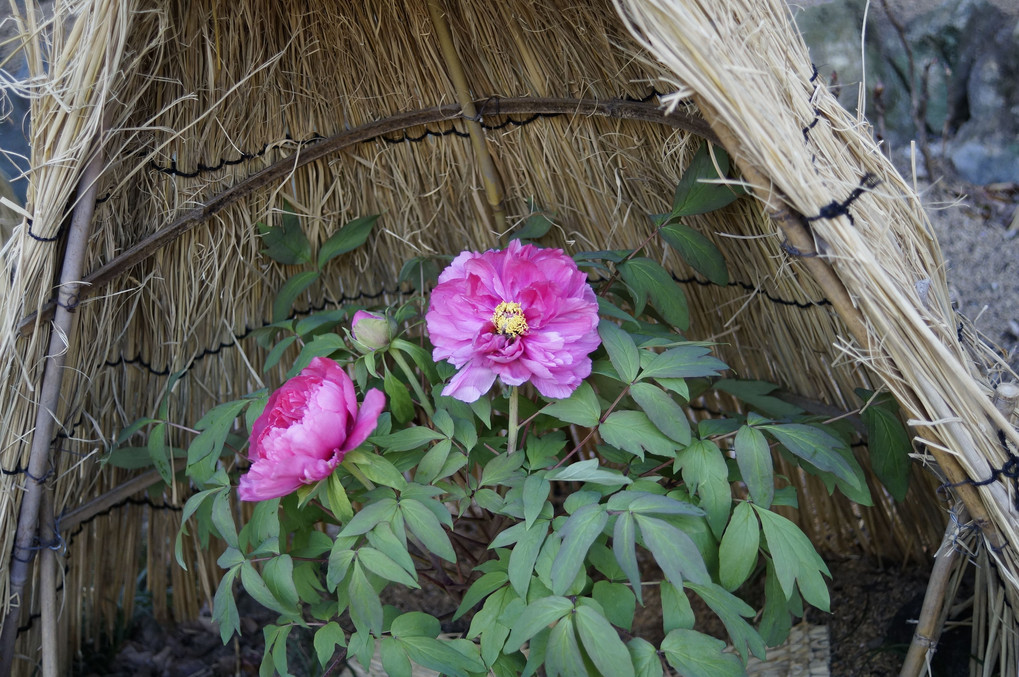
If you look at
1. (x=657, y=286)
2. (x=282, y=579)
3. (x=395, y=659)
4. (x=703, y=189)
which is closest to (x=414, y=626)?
(x=395, y=659)

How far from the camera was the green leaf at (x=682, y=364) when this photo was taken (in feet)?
2.57

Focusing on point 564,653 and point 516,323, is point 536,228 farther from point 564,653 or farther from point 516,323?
point 564,653

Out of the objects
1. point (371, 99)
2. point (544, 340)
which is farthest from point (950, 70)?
point (544, 340)

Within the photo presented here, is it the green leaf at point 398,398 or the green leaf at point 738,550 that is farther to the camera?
the green leaf at point 398,398

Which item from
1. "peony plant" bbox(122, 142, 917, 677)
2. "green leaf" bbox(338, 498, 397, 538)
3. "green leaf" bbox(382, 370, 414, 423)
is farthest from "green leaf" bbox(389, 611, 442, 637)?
"green leaf" bbox(382, 370, 414, 423)

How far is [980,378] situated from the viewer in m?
0.77

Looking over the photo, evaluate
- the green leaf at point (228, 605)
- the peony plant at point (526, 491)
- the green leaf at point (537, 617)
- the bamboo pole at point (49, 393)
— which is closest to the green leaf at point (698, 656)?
the peony plant at point (526, 491)

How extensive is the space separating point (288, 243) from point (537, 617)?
678 millimetres

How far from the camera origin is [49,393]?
3.16 ft

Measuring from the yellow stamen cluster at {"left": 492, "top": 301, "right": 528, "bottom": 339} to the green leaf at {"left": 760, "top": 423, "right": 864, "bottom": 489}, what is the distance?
26 cm

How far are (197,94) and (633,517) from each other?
2.64ft

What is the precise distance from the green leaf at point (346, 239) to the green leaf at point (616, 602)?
612 millimetres

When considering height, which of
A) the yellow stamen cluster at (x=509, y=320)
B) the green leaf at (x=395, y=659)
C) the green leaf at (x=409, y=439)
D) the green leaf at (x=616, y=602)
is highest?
the yellow stamen cluster at (x=509, y=320)

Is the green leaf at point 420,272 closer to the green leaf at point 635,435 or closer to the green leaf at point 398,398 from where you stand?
the green leaf at point 398,398
